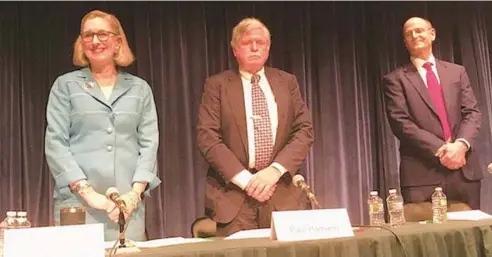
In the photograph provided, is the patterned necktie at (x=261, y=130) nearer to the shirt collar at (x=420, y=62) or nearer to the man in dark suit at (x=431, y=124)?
the man in dark suit at (x=431, y=124)

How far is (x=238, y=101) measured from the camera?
9.81 feet

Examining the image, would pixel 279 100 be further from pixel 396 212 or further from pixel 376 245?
pixel 376 245

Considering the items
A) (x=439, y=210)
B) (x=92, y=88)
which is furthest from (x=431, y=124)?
(x=92, y=88)

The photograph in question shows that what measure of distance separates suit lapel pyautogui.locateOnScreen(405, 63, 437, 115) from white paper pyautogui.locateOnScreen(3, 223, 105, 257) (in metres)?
1.99

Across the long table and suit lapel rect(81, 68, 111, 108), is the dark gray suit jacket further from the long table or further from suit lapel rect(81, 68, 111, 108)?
suit lapel rect(81, 68, 111, 108)

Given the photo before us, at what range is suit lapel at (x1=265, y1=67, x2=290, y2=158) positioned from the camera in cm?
295

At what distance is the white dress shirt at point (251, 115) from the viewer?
2.78 metres

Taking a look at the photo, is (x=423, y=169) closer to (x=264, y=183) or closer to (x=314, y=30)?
(x=264, y=183)

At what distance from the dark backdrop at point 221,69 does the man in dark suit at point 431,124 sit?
0.96 metres

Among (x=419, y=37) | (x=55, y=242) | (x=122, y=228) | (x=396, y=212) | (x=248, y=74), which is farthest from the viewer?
(x=419, y=37)

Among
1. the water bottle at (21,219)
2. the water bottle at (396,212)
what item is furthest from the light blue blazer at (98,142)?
the water bottle at (396,212)

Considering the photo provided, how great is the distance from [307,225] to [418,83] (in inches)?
59.6

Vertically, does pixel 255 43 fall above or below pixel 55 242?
above

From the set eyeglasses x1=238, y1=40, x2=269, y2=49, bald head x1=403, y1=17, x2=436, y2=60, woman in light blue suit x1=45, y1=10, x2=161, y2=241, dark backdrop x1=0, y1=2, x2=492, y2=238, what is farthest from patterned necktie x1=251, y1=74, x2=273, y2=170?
dark backdrop x1=0, y1=2, x2=492, y2=238
